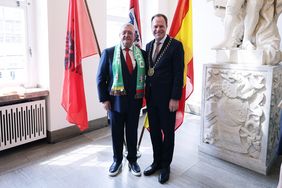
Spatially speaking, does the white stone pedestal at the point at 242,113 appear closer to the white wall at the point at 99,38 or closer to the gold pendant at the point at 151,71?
the gold pendant at the point at 151,71

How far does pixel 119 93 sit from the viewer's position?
200cm

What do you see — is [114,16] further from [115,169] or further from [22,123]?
[115,169]

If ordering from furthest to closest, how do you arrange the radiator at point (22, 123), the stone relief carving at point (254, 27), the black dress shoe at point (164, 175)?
the radiator at point (22, 123) < the stone relief carving at point (254, 27) < the black dress shoe at point (164, 175)

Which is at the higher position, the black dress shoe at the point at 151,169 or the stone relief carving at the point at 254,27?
the stone relief carving at the point at 254,27

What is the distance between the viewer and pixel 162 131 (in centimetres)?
225

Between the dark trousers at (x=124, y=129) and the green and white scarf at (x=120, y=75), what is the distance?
0.64 ft

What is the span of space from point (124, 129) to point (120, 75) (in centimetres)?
54

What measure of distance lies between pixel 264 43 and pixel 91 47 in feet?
5.81

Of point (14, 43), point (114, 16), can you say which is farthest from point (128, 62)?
point (114, 16)

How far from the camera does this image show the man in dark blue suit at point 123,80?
6.61ft

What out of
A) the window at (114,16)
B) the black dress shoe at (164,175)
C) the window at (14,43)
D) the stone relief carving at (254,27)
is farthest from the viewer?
the window at (114,16)

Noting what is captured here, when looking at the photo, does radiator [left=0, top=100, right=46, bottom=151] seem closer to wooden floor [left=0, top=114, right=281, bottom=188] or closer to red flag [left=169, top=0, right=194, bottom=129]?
wooden floor [left=0, top=114, right=281, bottom=188]

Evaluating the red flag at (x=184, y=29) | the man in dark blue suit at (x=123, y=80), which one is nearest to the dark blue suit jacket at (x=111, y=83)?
the man in dark blue suit at (x=123, y=80)

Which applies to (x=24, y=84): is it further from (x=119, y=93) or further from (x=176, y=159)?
(x=176, y=159)
